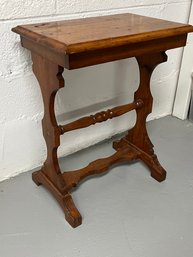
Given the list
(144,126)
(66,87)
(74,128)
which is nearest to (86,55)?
(74,128)

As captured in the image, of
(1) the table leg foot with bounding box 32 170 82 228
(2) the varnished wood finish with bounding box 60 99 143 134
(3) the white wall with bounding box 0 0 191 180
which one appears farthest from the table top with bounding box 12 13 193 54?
(1) the table leg foot with bounding box 32 170 82 228

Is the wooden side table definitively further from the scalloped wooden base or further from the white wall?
the white wall

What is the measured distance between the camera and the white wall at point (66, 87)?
140 cm

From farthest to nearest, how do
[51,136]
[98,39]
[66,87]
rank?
1. [66,87]
2. [51,136]
3. [98,39]

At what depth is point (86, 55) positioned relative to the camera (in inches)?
41.5

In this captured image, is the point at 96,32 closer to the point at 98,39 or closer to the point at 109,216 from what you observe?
the point at 98,39

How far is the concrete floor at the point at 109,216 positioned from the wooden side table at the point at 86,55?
70 millimetres

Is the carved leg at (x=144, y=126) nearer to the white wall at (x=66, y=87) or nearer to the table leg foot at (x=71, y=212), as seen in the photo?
the white wall at (x=66, y=87)

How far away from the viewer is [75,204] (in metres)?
1.49

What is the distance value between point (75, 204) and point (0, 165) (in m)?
0.43

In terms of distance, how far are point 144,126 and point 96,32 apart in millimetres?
672

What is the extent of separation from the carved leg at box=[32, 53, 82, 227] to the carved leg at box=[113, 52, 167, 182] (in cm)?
49

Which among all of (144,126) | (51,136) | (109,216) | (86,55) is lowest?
(109,216)

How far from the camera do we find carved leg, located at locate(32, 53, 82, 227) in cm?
119
